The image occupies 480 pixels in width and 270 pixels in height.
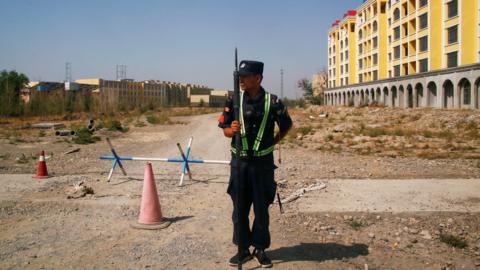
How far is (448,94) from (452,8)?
7395 mm

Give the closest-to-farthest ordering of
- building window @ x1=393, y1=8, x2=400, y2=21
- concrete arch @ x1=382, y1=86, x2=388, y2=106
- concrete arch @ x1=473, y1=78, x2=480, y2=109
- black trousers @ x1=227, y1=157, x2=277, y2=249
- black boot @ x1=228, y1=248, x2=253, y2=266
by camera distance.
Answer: black trousers @ x1=227, y1=157, x2=277, y2=249, black boot @ x1=228, y1=248, x2=253, y2=266, concrete arch @ x1=473, y1=78, x2=480, y2=109, building window @ x1=393, y1=8, x2=400, y2=21, concrete arch @ x1=382, y1=86, x2=388, y2=106

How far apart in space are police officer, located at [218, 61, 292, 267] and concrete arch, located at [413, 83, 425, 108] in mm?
42892

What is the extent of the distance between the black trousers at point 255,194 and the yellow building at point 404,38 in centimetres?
3554

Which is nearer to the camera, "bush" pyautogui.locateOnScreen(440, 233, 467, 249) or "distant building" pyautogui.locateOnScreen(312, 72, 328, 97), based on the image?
"bush" pyautogui.locateOnScreen(440, 233, 467, 249)

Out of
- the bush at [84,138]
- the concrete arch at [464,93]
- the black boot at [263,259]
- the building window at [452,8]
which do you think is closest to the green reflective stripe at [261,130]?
the black boot at [263,259]

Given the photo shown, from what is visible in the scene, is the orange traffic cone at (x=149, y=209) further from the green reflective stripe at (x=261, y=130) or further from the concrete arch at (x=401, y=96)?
the concrete arch at (x=401, y=96)

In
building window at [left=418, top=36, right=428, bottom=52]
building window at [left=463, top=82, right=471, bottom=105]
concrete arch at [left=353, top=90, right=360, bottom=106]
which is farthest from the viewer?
concrete arch at [left=353, top=90, right=360, bottom=106]

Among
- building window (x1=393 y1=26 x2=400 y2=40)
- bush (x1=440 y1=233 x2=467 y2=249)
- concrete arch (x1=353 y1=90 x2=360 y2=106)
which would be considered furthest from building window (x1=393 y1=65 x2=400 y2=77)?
bush (x1=440 y1=233 x2=467 y2=249)

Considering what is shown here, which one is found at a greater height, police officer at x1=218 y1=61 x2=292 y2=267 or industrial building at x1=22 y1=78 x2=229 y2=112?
industrial building at x1=22 y1=78 x2=229 y2=112

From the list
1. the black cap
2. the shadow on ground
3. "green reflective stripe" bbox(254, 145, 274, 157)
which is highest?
the black cap

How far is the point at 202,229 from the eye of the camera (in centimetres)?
559

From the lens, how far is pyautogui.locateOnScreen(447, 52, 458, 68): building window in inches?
1468

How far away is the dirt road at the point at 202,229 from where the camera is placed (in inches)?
178

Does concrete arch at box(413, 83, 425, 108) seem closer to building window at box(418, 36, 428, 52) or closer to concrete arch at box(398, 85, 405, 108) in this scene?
concrete arch at box(398, 85, 405, 108)
